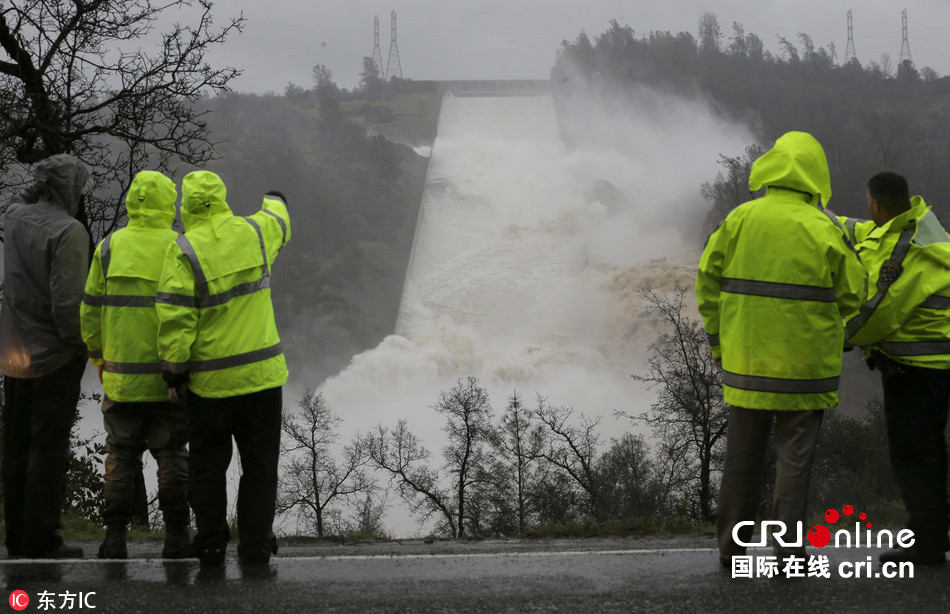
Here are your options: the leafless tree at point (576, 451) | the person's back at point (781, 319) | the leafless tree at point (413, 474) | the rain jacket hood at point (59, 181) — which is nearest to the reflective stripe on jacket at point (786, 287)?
the person's back at point (781, 319)

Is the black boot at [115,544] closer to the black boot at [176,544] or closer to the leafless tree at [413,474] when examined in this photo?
the black boot at [176,544]

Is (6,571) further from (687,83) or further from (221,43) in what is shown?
(687,83)

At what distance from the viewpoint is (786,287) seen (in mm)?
3928

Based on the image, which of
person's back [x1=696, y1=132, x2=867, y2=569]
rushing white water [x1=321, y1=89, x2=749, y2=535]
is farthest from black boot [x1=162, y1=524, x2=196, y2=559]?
rushing white water [x1=321, y1=89, x2=749, y2=535]

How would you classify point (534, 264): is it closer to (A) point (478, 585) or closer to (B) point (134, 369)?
(B) point (134, 369)

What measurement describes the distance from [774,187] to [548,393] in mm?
41129

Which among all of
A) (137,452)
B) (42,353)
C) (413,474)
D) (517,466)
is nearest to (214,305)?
(137,452)

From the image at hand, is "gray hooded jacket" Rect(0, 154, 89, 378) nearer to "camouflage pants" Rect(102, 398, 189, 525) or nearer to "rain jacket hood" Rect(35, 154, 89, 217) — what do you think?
"rain jacket hood" Rect(35, 154, 89, 217)

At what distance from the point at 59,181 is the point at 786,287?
4127 mm

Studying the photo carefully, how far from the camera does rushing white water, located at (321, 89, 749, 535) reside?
147 ft

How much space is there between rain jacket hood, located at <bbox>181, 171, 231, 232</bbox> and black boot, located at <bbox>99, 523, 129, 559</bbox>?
1743 millimetres

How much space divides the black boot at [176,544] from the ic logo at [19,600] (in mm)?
1017

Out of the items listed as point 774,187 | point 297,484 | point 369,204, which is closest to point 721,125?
point 369,204

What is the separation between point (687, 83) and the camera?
259 ft
